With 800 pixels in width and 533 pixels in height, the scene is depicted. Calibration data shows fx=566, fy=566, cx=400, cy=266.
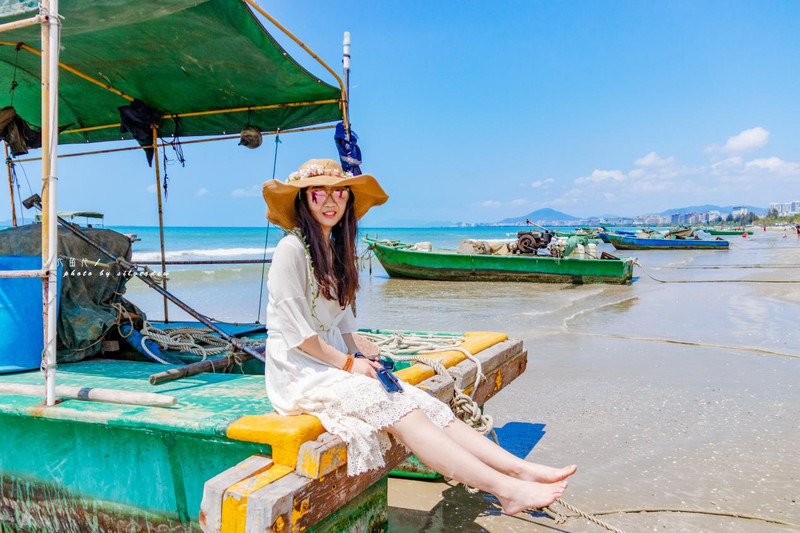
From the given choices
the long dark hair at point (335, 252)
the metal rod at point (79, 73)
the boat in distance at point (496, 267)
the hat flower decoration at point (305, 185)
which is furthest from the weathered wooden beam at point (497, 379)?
the boat in distance at point (496, 267)

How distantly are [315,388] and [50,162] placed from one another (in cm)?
148

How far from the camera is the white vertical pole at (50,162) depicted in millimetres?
2359

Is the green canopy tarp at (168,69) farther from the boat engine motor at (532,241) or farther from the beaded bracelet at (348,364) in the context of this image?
the boat engine motor at (532,241)

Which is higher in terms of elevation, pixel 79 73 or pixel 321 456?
pixel 79 73

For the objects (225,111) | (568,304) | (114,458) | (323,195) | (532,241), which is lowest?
(568,304)

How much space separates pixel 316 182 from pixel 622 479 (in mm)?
2751

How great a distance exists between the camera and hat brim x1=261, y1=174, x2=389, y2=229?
2.38m

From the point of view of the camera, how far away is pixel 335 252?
2559 millimetres

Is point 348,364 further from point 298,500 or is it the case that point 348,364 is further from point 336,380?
point 298,500

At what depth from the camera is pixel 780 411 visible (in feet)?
15.9

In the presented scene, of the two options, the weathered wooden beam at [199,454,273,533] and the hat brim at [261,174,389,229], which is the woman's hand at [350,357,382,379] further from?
the hat brim at [261,174,389,229]

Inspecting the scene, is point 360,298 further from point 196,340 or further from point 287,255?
point 287,255

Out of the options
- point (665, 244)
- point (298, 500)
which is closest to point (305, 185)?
point (298, 500)

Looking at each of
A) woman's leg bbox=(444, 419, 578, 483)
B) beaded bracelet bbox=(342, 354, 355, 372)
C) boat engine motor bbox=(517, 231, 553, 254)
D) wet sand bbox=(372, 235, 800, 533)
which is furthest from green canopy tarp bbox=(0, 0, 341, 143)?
boat engine motor bbox=(517, 231, 553, 254)
